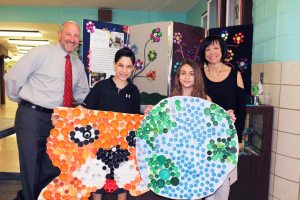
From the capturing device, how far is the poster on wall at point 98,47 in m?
2.56

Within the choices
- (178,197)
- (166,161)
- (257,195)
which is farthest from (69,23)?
(257,195)

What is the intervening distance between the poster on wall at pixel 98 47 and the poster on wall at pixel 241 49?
98cm

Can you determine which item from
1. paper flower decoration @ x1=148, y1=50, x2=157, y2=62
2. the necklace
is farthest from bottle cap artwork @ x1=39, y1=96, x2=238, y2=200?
paper flower decoration @ x1=148, y1=50, x2=157, y2=62

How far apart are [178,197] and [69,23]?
4.41 feet

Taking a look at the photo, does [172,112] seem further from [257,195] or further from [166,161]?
[257,195]

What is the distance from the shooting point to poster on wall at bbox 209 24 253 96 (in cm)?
251

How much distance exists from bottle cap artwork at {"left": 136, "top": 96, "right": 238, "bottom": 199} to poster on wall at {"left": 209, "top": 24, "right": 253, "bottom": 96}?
41.9 inches

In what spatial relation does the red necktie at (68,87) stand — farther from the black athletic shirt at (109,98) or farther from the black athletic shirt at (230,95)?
the black athletic shirt at (230,95)

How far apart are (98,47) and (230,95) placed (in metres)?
1.29

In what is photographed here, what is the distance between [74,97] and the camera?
2275 mm

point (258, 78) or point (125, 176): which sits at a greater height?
point (258, 78)

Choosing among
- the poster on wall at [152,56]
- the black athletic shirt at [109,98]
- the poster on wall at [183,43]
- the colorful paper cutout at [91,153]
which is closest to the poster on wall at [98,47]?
the poster on wall at [152,56]

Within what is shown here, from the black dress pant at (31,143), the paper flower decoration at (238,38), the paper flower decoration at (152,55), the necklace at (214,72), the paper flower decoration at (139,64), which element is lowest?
the black dress pant at (31,143)

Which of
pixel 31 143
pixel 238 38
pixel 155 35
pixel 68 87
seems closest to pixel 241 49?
pixel 238 38
